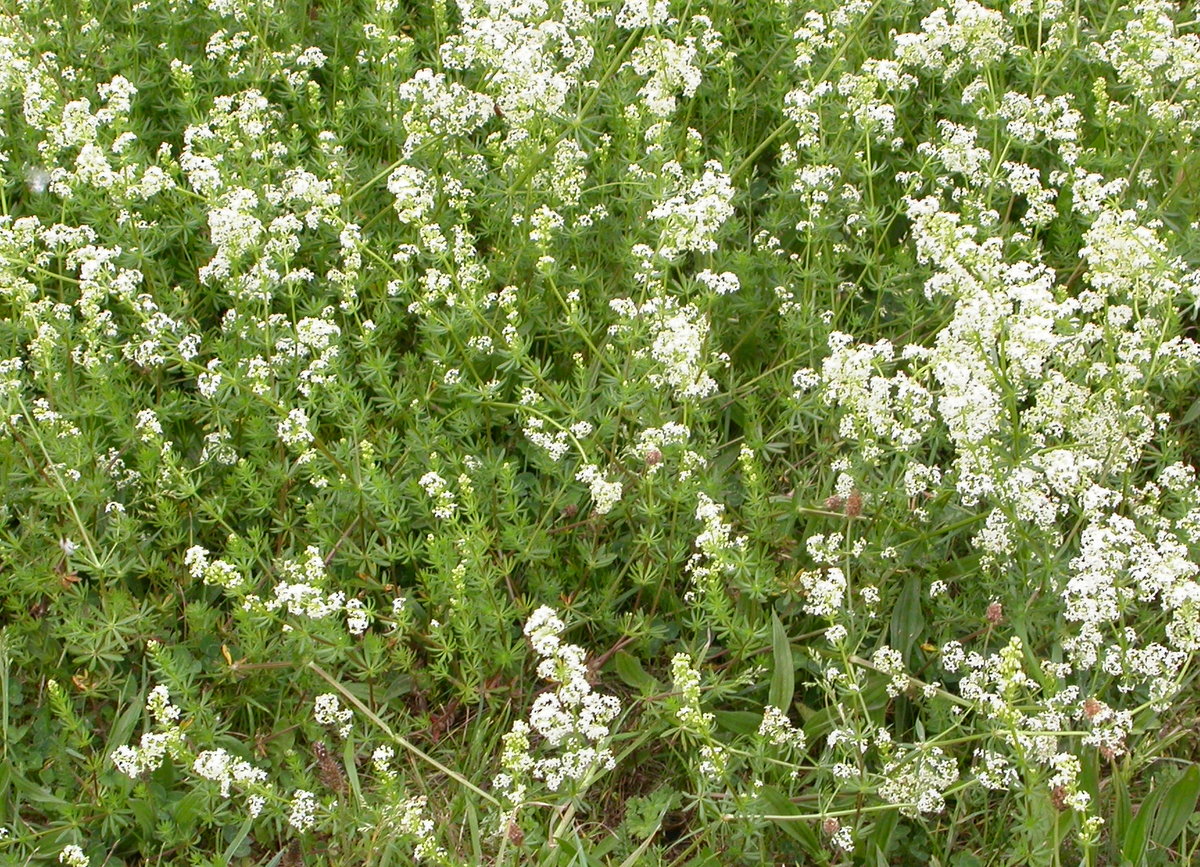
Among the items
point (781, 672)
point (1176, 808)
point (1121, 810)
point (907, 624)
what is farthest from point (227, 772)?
point (1176, 808)

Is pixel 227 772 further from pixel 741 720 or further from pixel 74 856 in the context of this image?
pixel 741 720

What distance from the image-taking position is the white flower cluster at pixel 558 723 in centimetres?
328

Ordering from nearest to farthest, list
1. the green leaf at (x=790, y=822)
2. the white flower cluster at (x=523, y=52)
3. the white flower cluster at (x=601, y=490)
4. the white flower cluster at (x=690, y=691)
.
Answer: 1. the white flower cluster at (x=690, y=691)
2. the green leaf at (x=790, y=822)
3. the white flower cluster at (x=601, y=490)
4. the white flower cluster at (x=523, y=52)

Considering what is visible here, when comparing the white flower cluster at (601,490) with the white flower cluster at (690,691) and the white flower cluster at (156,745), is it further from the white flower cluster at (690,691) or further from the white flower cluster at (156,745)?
the white flower cluster at (156,745)

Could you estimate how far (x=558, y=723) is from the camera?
3.31 m

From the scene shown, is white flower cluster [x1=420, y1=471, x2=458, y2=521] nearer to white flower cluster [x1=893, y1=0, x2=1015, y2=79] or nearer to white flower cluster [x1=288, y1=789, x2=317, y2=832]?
white flower cluster [x1=288, y1=789, x2=317, y2=832]

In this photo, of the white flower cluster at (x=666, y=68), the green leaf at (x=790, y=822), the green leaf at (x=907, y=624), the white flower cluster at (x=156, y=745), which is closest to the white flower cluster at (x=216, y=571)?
the white flower cluster at (x=156, y=745)

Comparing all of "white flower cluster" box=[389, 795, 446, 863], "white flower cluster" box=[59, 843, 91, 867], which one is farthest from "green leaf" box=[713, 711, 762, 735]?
"white flower cluster" box=[59, 843, 91, 867]

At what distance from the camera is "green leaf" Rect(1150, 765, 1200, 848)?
3602 mm

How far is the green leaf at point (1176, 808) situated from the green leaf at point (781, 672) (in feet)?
3.71

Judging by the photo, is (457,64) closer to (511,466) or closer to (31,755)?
(511,466)

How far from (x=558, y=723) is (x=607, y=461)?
123 centimetres

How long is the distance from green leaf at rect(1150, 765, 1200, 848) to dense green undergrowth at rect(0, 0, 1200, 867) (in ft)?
0.03

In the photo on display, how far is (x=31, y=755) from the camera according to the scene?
3.91 m
